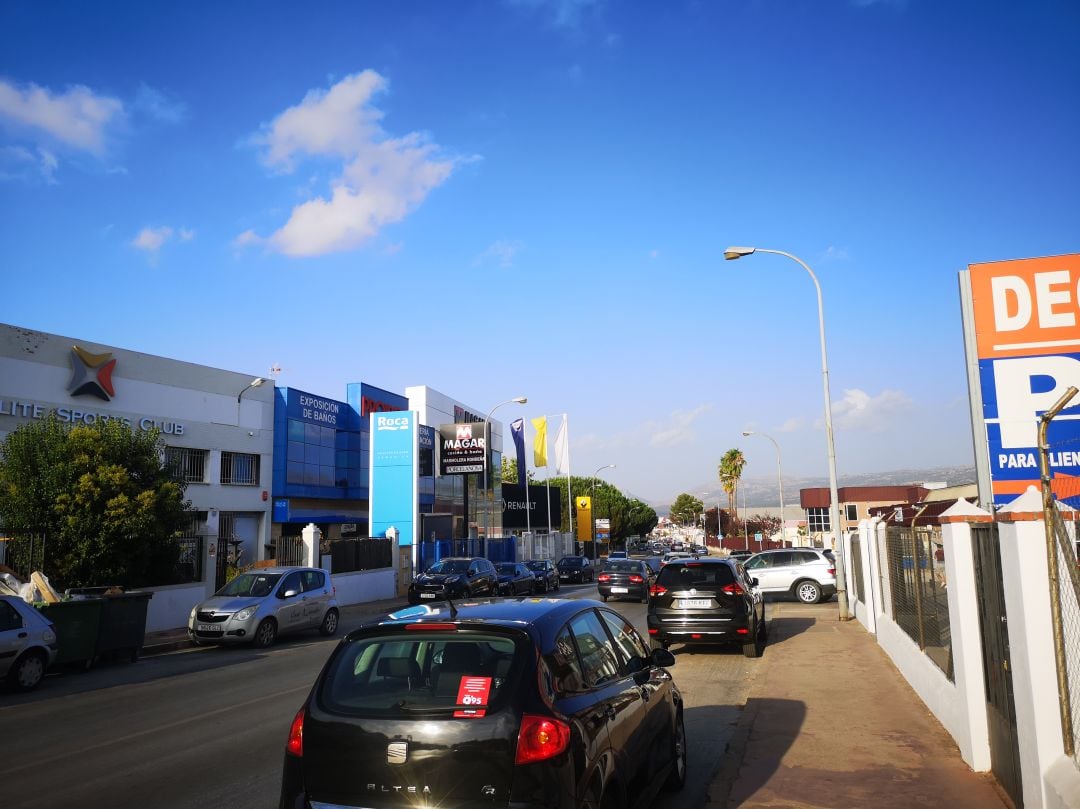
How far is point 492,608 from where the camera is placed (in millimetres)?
5109

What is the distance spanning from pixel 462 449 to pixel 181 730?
3047 cm

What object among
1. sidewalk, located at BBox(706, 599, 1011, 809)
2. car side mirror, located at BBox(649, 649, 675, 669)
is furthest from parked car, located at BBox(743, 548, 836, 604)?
car side mirror, located at BBox(649, 649, 675, 669)

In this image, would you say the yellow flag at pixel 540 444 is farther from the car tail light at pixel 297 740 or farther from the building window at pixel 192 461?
the car tail light at pixel 297 740

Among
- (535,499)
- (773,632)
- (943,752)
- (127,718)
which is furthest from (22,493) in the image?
(535,499)

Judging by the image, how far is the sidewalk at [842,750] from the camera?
6133mm

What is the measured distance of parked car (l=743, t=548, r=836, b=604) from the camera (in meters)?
25.3

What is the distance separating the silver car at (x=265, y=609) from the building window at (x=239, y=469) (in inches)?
762

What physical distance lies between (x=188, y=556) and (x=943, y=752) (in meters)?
20.5

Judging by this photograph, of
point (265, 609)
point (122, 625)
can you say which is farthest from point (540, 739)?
point (265, 609)

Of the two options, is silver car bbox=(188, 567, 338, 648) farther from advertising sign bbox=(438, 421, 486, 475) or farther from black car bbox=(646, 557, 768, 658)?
advertising sign bbox=(438, 421, 486, 475)

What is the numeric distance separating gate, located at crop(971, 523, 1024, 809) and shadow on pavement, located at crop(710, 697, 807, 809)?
68.1 inches

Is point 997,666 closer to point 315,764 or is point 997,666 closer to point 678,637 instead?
point 315,764

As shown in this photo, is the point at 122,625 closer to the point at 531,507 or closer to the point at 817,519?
the point at 531,507

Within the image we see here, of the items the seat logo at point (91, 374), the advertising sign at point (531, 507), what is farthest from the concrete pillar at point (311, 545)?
the advertising sign at point (531, 507)
